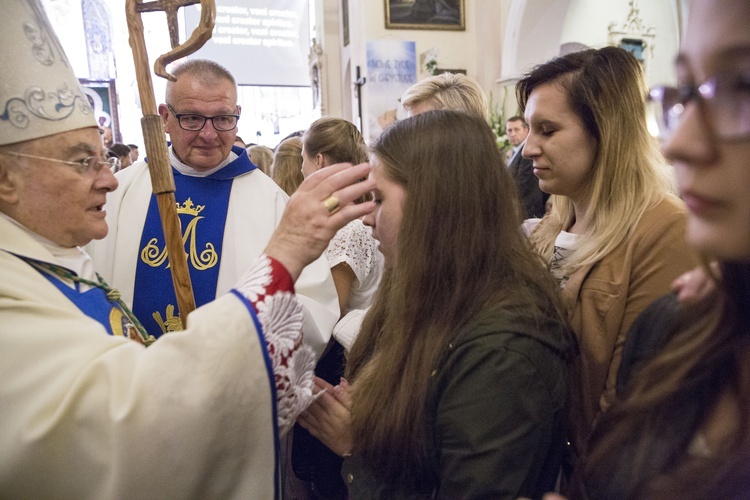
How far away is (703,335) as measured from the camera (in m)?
0.83

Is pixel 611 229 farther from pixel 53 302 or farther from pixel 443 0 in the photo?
pixel 443 0

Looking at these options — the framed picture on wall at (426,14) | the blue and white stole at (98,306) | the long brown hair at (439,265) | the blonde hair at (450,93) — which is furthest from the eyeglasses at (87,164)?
the framed picture on wall at (426,14)

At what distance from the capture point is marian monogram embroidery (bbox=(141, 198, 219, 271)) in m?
2.26

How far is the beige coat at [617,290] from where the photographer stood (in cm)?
152

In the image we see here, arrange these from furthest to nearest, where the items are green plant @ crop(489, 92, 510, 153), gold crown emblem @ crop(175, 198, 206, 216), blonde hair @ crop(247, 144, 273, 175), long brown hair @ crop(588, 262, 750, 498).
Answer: green plant @ crop(489, 92, 510, 153)
blonde hair @ crop(247, 144, 273, 175)
gold crown emblem @ crop(175, 198, 206, 216)
long brown hair @ crop(588, 262, 750, 498)

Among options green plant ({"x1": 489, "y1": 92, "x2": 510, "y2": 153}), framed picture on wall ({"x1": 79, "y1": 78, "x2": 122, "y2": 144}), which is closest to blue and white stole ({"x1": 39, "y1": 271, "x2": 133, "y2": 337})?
green plant ({"x1": 489, "y1": 92, "x2": 510, "y2": 153})

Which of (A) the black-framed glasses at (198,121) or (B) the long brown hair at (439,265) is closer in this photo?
(B) the long brown hair at (439,265)

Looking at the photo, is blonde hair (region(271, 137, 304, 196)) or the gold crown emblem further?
blonde hair (region(271, 137, 304, 196))

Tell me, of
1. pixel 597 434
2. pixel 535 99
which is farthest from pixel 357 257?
pixel 597 434

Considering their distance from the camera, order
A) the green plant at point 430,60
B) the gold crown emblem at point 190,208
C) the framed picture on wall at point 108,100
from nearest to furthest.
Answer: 1. the gold crown emblem at point 190,208
2. the green plant at point 430,60
3. the framed picture on wall at point 108,100

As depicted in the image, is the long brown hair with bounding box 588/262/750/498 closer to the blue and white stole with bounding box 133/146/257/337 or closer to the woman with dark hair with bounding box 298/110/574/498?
the woman with dark hair with bounding box 298/110/574/498

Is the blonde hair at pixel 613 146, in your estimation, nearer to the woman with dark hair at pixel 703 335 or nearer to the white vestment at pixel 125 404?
the woman with dark hair at pixel 703 335

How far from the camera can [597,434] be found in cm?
93

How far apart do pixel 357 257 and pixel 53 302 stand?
1234mm
